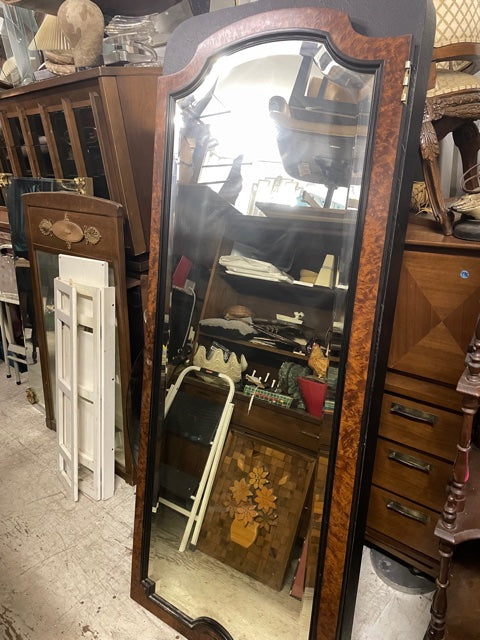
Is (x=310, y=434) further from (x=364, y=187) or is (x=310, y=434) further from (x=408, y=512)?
(x=364, y=187)

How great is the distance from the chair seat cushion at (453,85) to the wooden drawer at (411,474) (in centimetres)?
108

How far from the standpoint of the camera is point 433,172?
1.20 metres

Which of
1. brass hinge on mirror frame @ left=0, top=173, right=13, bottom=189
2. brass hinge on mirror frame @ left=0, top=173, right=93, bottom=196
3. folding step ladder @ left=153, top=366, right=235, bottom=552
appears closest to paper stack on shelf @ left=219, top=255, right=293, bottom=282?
folding step ladder @ left=153, top=366, right=235, bottom=552

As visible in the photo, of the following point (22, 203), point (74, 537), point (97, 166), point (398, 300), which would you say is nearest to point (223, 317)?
point (398, 300)

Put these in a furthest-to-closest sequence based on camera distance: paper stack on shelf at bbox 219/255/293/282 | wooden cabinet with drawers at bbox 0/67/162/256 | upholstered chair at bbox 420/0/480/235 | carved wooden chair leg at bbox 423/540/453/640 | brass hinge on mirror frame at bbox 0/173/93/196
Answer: brass hinge on mirror frame at bbox 0/173/93/196, wooden cabinet with drawers at bbox 0/67/162/256, paper stack on shelf at bbox 219/255/293/282, upholstered chair at bbox 420/0/480/235, carved wooden chair leg at bbox 423/540/453/640

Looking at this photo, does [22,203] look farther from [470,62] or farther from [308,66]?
[470,62]

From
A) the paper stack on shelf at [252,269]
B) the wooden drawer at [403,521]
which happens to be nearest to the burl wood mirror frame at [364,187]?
the paper stack on shelf at [252,269]

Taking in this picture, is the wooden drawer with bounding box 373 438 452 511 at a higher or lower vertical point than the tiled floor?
higher

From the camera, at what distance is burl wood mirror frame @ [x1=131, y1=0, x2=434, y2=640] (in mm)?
917

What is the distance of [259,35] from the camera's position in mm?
1071

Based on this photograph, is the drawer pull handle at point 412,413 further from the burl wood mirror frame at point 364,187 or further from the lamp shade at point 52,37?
the lamp shade at point 52,37

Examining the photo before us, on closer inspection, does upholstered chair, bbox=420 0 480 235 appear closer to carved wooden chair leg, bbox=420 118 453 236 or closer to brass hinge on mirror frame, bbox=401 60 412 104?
carved wooden chair leg, bbox=420 118 453 236

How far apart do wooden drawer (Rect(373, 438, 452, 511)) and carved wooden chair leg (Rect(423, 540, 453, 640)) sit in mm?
299

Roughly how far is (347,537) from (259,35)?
1322mm
